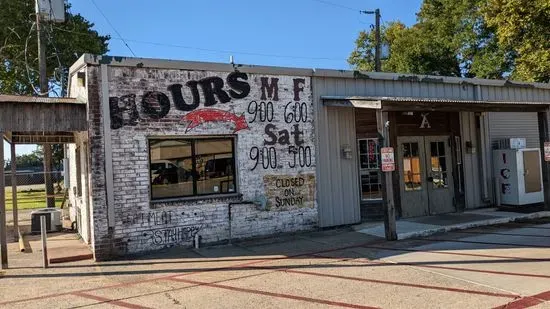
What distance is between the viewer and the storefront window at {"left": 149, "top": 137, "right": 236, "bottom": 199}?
35.2 feet

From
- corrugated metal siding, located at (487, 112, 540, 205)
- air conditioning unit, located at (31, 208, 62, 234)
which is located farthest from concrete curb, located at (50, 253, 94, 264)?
corrugated metal siding, located at (487, 112, 540, 205)

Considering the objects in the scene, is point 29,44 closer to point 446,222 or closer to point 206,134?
point 206,134

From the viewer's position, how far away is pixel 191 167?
11.1m

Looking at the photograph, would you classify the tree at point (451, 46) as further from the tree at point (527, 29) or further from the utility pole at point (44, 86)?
the utility pole at point (44, 86)

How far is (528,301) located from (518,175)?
33.6ft

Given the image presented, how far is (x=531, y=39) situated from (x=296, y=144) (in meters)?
16.6

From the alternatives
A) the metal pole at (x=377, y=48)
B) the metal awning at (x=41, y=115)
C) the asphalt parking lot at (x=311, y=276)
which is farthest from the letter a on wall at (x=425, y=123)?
the metal pole at (x=377, y=48)

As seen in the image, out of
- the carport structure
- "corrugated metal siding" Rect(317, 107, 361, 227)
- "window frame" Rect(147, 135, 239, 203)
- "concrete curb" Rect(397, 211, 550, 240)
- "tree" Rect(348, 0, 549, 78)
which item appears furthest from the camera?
"tree" Rect(348, 0, 549, 78)

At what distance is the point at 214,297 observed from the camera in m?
7.08

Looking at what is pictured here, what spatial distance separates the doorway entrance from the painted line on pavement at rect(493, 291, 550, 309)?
7.61 meters

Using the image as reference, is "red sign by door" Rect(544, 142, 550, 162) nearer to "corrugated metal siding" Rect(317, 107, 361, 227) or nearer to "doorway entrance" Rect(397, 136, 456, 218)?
"doorway entrance" Rect(397, 136, 456, 218)

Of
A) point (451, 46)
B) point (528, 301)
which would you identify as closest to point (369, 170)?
point (528, 301)

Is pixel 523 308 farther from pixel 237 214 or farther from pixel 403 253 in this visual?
pixel 237 214

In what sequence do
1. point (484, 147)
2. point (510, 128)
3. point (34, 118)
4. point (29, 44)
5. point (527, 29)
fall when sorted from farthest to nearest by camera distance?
1. point (29, 44)
2. point (527, 29)
3. point (510, 128)
4. point (484, 147)
5. point (34, 118)
